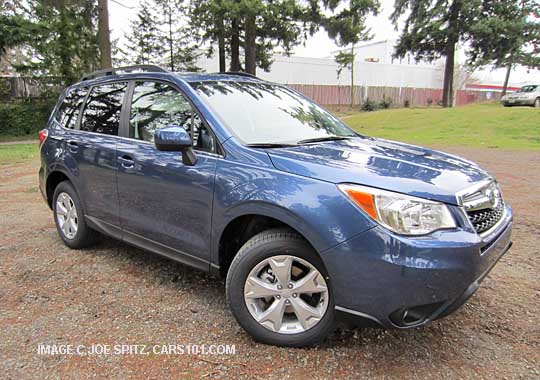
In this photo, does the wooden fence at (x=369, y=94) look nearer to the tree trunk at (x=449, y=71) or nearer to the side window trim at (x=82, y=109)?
the tree trunk at (x=449, y=71)

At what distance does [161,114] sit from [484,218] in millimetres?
2418

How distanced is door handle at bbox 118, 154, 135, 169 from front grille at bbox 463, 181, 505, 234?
7.96 feet

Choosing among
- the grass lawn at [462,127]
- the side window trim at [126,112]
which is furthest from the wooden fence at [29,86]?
the side window trim at [126,112]

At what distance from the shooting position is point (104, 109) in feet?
12.8

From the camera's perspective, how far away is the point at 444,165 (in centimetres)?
274

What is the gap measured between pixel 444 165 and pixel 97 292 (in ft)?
9.13

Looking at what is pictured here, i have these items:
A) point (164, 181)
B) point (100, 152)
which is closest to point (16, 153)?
point (100, 152)

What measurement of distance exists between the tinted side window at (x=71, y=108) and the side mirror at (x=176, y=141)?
1.88m

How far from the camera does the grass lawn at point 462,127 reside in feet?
43.1

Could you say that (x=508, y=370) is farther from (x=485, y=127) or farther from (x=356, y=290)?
(x=485, y=127)

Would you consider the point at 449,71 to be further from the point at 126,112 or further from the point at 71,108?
the point at 126,112

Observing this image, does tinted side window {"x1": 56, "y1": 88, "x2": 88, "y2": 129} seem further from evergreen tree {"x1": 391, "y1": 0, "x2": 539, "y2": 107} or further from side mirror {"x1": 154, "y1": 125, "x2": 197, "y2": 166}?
evergreen tree {"x1": 391, "y1": 0, "x2": 539, "y2": 107}

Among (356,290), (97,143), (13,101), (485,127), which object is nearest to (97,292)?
(97,143)

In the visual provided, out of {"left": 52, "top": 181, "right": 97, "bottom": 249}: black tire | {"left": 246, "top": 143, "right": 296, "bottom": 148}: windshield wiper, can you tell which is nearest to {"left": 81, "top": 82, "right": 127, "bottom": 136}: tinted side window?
{"left": 52, "top": 181, "right": 97, "bottom": 249}: black tire
